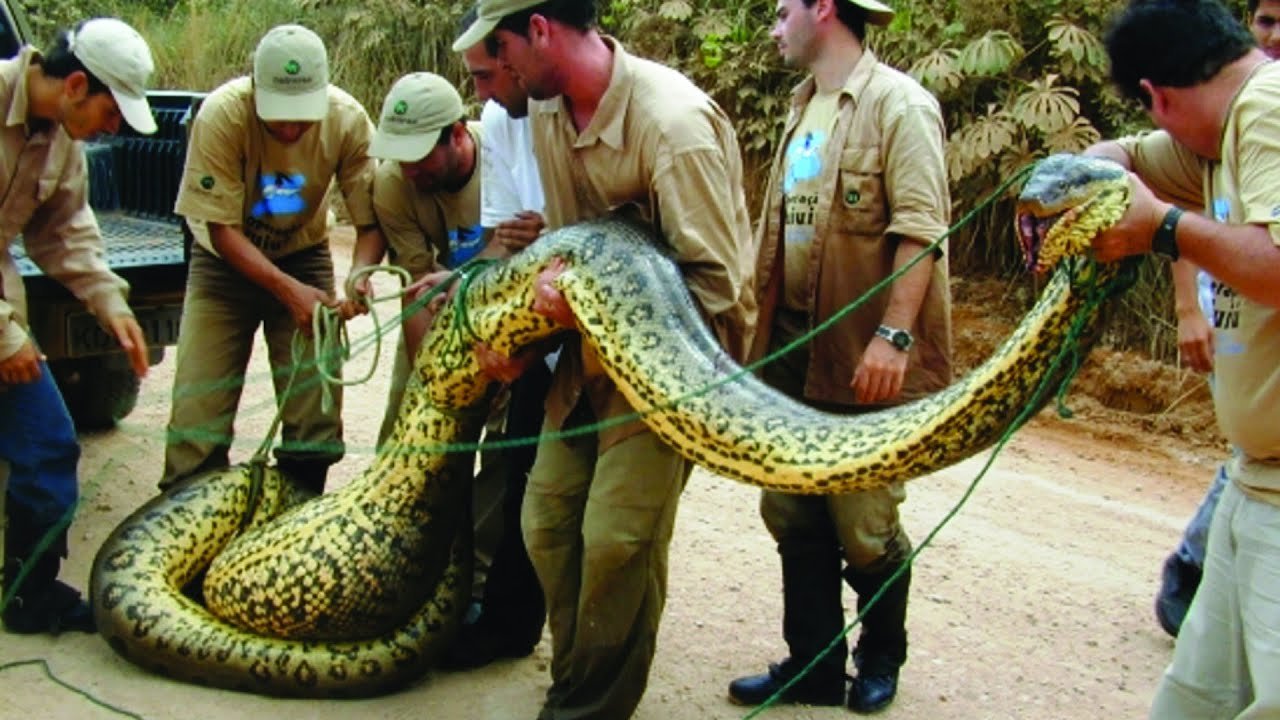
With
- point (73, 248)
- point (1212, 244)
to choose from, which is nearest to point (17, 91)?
point (73, 248)

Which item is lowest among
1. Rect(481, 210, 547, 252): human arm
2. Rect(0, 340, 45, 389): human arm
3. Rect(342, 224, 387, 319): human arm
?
Rect(0, 340, 45, 389): human arm

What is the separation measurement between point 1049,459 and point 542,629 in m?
3.92

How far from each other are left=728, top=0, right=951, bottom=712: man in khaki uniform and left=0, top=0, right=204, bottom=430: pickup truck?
2.74 m

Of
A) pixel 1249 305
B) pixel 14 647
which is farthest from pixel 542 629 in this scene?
pixel 1249 305

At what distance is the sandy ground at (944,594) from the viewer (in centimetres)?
464

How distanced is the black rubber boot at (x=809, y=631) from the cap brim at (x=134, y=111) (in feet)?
8.48

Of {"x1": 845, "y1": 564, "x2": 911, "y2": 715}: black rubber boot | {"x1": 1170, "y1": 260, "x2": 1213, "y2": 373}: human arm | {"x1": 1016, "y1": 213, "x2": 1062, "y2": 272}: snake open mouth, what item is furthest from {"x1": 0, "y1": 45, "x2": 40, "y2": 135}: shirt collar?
{"x1": 1170, "y1": 260, "x2": 1213, "y2": 373}: human arm

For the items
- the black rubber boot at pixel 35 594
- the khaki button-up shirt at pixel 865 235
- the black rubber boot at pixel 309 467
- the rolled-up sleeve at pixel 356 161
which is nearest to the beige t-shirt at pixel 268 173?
the rolled-up sleeve at pixel 356 161

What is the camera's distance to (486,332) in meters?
4.35

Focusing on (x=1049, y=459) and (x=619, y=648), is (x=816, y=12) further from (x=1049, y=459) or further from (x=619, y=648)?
(x=1049, y=459)

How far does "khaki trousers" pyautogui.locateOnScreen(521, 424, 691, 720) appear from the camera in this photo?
4.05 metres

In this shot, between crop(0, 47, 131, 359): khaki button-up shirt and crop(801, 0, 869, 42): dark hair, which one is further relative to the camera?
crop(0, 47, 131, 359): khaki button-up shirt

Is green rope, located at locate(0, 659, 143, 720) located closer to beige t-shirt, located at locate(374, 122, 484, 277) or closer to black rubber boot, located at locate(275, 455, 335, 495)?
black rubber boot, located at locate(275, 455, 335, 495)

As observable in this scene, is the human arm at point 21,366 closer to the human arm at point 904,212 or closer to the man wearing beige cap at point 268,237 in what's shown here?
the man wearing beige cap at point 268,237
